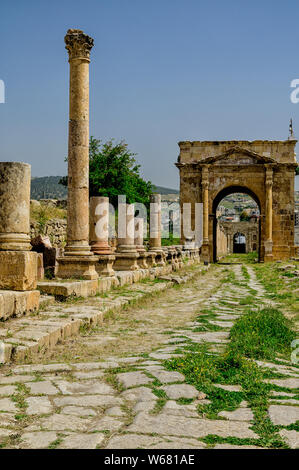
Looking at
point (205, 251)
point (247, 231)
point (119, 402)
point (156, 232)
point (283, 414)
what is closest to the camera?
point (283, 414)

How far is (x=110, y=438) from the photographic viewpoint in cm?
281

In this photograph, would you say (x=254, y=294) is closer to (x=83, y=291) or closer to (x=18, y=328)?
(x=83, y=291)

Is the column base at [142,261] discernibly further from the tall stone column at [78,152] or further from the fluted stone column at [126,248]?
the tall stone column at [78,152]

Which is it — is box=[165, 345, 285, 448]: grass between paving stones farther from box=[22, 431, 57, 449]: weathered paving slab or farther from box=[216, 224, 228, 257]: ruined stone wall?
box=[216, 224, 228, 257]: ruined stone wall

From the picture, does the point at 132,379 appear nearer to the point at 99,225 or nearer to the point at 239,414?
the point at 239,414

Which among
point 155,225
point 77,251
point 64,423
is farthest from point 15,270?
point 155,225

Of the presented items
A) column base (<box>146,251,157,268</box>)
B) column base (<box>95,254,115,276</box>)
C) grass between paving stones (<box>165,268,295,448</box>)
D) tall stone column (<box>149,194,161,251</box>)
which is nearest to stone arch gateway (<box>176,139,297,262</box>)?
tall stone column (<box>149,194,161,251</box>)

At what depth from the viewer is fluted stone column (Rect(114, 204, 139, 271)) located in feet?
42.9

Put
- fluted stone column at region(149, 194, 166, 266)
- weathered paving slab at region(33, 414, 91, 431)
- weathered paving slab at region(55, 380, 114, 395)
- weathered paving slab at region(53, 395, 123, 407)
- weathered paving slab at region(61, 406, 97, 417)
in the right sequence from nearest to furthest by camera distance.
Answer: weathered paving slab at region(33, 414, 91, 431) → weathered paving slab at region(61, 406, 97, 417) → weathered paving slab at region(53, 395, 123, 407) → weathered paving slab at region(55, 380, 114, 395) → fluted stone column at region(149, 194, 166, 266)

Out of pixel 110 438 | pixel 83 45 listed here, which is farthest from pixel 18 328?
pixel 83 45

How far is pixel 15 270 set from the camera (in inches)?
251

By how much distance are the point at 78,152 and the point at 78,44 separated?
6.56ft

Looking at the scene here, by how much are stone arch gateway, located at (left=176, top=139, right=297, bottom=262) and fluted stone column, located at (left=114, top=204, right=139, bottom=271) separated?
49.0ft

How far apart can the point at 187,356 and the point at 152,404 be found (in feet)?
3.99
